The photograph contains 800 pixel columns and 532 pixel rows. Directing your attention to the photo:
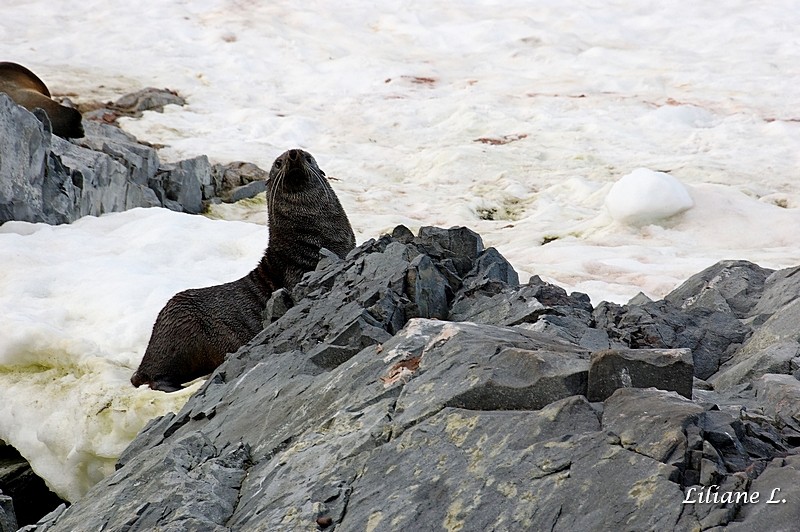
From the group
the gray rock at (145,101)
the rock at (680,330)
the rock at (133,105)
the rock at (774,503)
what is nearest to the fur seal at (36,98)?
the rock at (133,105)

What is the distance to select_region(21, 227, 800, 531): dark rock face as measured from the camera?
3.06m

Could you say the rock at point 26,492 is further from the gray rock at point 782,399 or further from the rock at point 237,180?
the rock at point 237,180

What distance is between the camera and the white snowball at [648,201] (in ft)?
40.6

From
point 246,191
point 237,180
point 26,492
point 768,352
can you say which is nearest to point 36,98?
point 237,180

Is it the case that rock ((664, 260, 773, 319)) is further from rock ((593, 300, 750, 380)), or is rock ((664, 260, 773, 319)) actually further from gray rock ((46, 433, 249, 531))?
gray rock ((46, 433, 249, 531))

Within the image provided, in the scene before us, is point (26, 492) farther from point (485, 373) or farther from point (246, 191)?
point (246, 191)

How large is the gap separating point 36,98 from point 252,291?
979cm

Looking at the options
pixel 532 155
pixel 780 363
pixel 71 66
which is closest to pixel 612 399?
pixel 780 363

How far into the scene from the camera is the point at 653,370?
3.63m

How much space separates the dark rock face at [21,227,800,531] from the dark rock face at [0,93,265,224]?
6.64 meters

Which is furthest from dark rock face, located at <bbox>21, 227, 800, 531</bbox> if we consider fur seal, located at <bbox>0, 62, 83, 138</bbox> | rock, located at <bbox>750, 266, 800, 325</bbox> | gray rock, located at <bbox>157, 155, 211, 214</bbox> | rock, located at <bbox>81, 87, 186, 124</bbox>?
rock, located at <bbox>81, 87, 186, 124</bbox>

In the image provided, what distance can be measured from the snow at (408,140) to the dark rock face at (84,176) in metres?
0.47

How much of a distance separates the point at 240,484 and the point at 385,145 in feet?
45.6

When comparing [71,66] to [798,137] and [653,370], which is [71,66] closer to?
[798,137]
